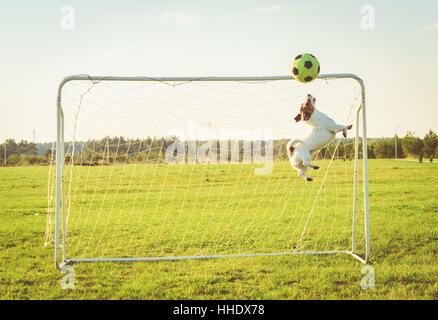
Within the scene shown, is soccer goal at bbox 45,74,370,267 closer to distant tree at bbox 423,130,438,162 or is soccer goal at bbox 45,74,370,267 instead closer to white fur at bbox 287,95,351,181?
white fur at bbox 287,95,351,181

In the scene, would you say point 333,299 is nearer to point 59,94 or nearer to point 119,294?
point 119,294

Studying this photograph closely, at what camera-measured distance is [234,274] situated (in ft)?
16.6

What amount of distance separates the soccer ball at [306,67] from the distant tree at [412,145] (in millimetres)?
32591

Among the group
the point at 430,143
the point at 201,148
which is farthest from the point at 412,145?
the point at 201,148

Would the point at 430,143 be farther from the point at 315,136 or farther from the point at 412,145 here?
the point at 315,136

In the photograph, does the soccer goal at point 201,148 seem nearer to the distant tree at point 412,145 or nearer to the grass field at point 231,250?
the grass field at point 231,250

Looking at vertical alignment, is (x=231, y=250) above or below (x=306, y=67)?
below

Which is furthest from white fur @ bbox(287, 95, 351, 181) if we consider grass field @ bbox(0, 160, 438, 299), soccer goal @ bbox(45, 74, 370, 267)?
grass field @ bbox(0, 160, 438, 299)

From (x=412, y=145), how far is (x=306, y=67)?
33518mm

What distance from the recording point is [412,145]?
111ft

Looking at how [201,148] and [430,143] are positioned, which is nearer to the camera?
[201,148]

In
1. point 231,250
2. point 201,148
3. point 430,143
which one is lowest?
point 231,250

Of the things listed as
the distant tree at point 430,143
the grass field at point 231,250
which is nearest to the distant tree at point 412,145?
the distant tree at point 430,143

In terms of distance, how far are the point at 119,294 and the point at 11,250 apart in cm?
328
